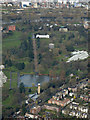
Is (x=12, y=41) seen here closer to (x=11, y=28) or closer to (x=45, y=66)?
(x=11, y=28)

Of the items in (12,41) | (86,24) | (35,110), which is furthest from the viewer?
(86,24)

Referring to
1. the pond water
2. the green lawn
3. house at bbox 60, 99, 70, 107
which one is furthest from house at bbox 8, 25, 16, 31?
house at bbox 60, 99, 70, 107

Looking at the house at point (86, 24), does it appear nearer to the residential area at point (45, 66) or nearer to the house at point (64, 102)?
the residential area at point (45, 66)

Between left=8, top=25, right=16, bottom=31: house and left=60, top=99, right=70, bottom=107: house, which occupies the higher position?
left=8, top=25, right=16, bottom=31: house

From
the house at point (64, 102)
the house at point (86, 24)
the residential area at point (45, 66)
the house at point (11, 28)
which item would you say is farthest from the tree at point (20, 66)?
the house at point (86, 24)

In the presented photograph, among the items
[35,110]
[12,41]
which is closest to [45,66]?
[12,41]

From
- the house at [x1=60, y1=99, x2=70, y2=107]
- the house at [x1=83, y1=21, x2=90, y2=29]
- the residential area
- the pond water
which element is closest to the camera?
the residential area

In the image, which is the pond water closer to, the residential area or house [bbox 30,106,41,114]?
the residential area
